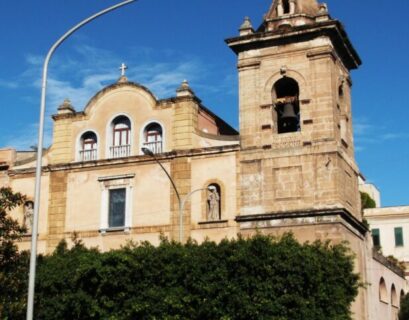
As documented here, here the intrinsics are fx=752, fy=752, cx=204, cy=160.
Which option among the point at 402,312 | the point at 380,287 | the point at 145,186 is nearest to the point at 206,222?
the point at 145,186

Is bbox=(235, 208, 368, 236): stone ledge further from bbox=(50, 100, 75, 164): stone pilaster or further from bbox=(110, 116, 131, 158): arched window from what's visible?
bbox=(50, 100, 75, 164): stone pilaster

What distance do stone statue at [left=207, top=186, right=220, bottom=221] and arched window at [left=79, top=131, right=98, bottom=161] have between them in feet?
19.7

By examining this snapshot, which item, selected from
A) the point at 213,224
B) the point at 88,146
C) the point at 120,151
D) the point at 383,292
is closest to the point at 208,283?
the point at 213,224

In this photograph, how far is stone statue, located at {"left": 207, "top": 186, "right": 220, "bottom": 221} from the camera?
30422 mm

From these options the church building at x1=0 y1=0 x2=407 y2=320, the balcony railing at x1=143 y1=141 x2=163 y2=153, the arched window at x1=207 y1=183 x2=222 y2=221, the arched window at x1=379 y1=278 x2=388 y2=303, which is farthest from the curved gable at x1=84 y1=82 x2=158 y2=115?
the arched window at x1=379 y1=278 x2=388 y2=303

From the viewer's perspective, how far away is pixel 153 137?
1284 inches

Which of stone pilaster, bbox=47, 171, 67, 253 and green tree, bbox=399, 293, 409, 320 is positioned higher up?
stone pilaster, bbox=47, 171, 67, 253

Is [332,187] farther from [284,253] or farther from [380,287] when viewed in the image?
[380,287]

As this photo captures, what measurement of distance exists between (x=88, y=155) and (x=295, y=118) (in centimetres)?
948

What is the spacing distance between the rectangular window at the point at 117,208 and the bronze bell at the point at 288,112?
7.62 metres

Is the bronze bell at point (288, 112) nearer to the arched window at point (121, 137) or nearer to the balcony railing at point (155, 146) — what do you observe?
the balcony railing at point (155, 146)

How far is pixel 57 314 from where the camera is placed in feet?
83.5

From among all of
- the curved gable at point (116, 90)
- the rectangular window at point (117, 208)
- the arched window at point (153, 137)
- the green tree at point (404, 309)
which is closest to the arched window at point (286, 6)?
the curved gable at point (116, 90)

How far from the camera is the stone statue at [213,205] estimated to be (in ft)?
99.8
